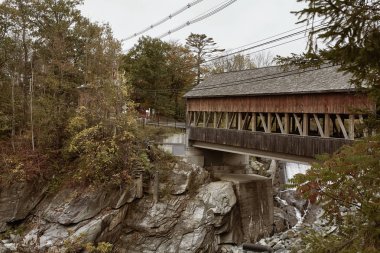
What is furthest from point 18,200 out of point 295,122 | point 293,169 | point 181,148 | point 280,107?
point 293,169

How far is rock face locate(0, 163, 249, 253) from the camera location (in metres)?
13.0

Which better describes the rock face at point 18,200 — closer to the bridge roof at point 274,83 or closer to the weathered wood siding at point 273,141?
the weathered wood siding at point 273,141

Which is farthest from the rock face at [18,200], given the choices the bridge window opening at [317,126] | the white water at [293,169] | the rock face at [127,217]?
the white water at [293,169]

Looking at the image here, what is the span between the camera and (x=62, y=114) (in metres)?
16.4

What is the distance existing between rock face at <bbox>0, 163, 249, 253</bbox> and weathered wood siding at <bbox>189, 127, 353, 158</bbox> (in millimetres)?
2291

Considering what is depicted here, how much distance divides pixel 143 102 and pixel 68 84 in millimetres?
12256

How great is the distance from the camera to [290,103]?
13.2 m

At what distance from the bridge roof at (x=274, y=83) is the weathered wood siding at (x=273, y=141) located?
1.80 m

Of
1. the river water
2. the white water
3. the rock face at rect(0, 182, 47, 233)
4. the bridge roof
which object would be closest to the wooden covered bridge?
the bridge roof

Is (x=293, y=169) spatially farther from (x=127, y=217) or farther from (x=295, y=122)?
(x=127, y=217)

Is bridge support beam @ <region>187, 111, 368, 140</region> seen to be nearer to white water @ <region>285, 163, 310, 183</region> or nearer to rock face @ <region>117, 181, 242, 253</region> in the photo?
rock face @ <region>117, 181, 242, 253</region>

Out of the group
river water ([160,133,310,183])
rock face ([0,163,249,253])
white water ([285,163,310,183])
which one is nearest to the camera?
rock face ([0,163,249,253])

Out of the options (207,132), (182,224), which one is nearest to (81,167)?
(182,224)

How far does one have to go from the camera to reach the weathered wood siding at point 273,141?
1174 cm
